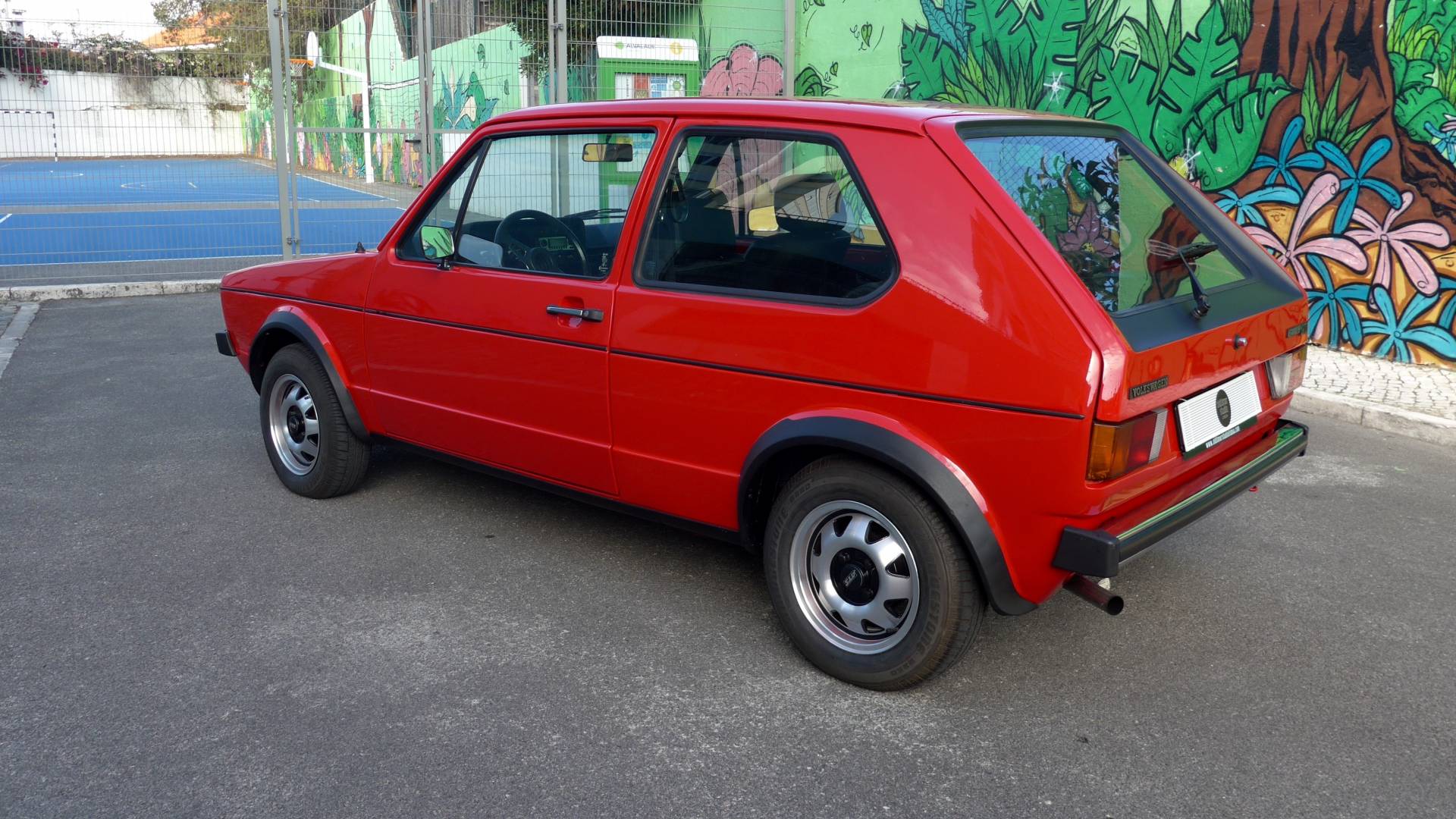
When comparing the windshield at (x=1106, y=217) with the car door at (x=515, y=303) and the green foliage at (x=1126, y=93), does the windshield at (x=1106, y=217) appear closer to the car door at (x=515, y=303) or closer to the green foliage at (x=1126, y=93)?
the car door at (x=515, y=303)

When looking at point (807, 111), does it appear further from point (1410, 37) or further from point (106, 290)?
point (106, 290)

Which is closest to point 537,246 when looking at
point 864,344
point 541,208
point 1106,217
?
point 541,208

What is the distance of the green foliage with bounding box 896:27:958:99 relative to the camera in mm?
12125

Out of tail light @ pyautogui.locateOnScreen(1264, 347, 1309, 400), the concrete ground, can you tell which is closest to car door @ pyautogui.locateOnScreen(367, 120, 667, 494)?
the concrete ground

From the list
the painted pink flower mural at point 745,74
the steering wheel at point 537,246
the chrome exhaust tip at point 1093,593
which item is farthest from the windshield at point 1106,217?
the painted pink flower mural at point 745,74

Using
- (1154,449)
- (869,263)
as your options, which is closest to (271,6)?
(869,263)

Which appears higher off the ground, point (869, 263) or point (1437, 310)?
point (869, 263)

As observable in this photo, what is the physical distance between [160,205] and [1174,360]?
12.4 meters

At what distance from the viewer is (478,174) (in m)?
4.45

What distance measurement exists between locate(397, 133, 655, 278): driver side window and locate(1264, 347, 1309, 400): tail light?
217 centimetres

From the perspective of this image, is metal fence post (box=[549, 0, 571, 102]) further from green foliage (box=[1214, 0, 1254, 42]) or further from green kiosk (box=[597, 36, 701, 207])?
green foliage (box=[1214, 0, 1254, 42])

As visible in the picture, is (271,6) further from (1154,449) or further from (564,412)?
(1154,449)

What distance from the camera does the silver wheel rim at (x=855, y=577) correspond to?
3340 mm

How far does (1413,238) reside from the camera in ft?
26.2
